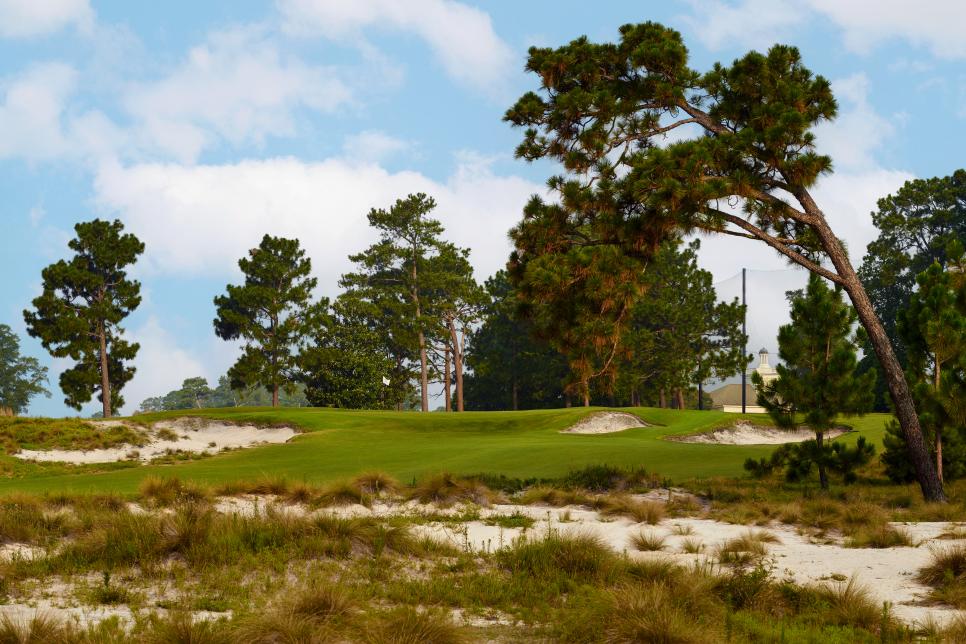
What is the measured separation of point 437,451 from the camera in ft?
86.3

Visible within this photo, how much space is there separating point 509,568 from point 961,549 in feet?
15.5

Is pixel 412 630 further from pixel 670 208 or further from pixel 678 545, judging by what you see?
pixel 670 208

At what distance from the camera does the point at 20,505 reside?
11.9 metres

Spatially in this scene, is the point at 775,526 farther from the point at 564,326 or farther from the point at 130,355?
the point at 130,355

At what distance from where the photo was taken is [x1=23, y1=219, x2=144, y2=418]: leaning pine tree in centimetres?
5447

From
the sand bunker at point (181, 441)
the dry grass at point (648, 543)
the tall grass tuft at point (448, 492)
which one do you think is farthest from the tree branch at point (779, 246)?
the sand bunker at point (181, 441)

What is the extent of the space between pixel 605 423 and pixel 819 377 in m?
21.6

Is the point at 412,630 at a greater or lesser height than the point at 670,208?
lesser

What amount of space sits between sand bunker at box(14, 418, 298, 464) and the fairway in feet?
2.91

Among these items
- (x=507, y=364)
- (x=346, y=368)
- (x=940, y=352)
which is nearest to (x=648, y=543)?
(x=940, y=352)

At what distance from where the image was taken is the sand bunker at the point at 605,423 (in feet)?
128

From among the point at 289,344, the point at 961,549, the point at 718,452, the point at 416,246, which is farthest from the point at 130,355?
the point at 961,549

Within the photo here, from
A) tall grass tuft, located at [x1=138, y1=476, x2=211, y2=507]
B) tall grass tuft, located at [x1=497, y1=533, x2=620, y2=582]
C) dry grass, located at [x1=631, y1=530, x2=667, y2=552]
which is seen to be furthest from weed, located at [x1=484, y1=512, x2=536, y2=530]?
tall grass tuft, located at [x1=138, y1=476, x2=211, y2=507]

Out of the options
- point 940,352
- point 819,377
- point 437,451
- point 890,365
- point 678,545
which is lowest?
point 678,545
